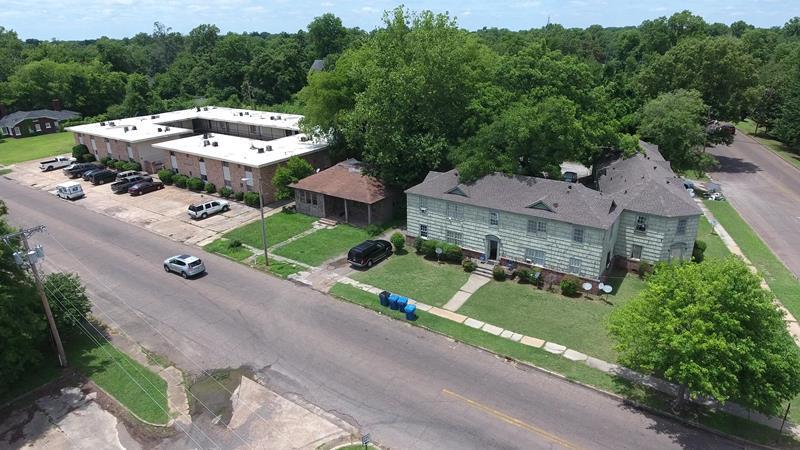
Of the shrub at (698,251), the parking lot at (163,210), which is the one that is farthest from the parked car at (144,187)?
the shrub at (698,251)

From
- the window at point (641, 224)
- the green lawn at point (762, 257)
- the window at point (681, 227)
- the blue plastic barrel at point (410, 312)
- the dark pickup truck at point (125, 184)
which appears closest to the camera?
the blue plastic barrel at point (410, 312)

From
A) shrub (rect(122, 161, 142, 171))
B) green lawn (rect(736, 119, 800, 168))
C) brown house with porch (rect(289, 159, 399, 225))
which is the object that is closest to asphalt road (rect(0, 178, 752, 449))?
brown house with porch (rect(289, 159, 399, 225))

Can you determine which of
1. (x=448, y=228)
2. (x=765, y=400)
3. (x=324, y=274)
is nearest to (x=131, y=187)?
(x=324, y=274)

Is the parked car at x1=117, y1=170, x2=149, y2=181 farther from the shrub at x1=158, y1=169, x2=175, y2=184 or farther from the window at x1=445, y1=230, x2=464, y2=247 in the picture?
the window at x1=445, y1=230, x2=464, y2=247

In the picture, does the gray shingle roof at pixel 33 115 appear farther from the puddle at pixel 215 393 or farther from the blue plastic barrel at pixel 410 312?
the blue plastic barrel at pixel 410 312

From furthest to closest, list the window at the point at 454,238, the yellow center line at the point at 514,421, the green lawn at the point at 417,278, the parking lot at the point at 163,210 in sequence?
1. the parking lot at the point at 163,210
2. the window at the point at 454,238
3. the green lawn at the point at 417,278
4. the yellow center line at the point at 514,421

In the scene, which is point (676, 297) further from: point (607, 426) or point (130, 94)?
point (130, 94)
